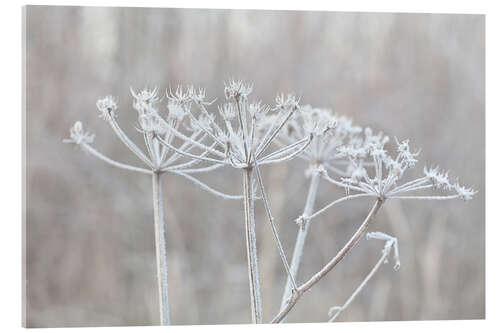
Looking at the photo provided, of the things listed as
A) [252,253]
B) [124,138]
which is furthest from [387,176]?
[124,138]

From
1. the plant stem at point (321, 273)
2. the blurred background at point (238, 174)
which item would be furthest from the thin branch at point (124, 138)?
the blurred background at point (238, 174)

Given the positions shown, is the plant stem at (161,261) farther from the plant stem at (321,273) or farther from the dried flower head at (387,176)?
the dried flower head at (387,176)

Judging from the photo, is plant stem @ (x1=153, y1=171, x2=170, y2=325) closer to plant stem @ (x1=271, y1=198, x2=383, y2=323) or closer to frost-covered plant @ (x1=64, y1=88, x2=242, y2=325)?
frost-covered plant @ (x1=64, y1=88, x2=242, y2=325)

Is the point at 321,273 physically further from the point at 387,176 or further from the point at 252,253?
the point at 387,176

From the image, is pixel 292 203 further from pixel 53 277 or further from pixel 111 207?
pixel 53 277

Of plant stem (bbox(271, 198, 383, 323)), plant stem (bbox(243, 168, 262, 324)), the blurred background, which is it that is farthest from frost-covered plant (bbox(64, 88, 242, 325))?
the blurred background

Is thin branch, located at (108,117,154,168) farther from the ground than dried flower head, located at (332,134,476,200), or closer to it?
farther from the ground

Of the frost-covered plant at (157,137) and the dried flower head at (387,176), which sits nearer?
the frost-covered plant at (157,137)
